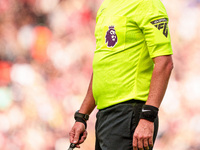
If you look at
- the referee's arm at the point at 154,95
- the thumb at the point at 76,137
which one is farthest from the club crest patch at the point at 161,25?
the thumb at the point at 76,137

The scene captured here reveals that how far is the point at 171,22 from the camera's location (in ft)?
16.3

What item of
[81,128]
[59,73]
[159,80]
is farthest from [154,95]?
[59,73]

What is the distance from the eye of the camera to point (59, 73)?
5.02 metres

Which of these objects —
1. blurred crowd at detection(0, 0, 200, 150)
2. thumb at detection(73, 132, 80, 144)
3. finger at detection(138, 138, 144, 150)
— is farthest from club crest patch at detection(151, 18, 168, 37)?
blurred crowd at detection(0, 0, 200, 150)

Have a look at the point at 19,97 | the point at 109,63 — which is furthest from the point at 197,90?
the point at 109,63

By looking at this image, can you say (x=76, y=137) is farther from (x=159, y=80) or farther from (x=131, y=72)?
(x=159, y=80)

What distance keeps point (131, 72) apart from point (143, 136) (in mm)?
316

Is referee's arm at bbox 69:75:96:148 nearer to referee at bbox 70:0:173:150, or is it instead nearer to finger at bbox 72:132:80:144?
finger at bbox 72:132:80:144

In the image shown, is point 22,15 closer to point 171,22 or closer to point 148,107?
point 171,22

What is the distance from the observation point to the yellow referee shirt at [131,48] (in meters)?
1.93

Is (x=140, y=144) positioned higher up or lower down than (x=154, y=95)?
lower down

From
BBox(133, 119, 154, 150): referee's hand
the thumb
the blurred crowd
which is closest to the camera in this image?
BBox(133, 119, 154, 150): referee's hand

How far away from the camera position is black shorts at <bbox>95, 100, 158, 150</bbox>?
1932 millimetres

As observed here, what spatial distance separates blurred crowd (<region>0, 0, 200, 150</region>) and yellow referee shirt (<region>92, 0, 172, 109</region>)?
2.87 metres
